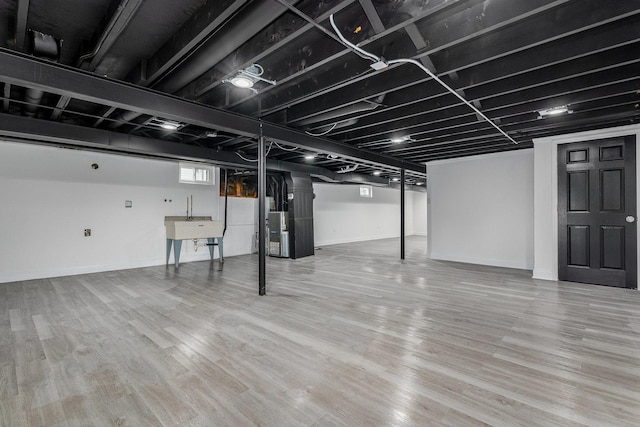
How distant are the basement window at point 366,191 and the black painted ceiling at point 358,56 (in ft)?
25.4

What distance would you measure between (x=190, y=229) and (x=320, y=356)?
478cm

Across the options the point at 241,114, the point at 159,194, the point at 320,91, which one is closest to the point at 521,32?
the point at 320,91

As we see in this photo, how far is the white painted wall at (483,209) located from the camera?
6.19 m

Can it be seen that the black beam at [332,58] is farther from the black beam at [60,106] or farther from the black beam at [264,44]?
the black beam at [60,106]

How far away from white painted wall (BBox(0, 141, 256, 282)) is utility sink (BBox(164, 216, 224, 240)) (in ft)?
1.63

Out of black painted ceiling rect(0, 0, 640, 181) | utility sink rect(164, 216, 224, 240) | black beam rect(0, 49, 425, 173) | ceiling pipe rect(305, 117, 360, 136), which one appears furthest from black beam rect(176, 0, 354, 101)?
utility sink rect(164, 216, 224, 240)

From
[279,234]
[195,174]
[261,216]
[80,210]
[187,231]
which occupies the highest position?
[195,174]

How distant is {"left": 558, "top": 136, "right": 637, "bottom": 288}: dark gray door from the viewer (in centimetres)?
450

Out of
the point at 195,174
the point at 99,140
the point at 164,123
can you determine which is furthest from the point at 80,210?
the point at 164,123

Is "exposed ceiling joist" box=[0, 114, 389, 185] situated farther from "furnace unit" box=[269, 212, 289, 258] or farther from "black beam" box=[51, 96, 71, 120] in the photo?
"furnace unit" box=[269, 212, 289, 258]

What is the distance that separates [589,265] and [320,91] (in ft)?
16.7

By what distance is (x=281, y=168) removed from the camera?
7.25m

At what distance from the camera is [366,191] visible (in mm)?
12508

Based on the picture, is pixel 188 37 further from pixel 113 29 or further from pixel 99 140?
pixel 99 140
